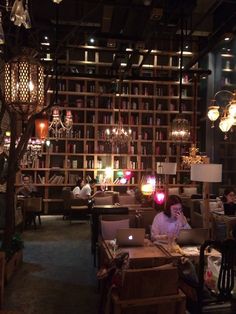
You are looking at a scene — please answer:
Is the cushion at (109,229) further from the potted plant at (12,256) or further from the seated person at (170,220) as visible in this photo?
the potted plant at (12,256)

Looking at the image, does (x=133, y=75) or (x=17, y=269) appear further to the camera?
(x=133, y=75)

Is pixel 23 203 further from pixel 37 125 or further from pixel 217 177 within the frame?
pixel 217 177

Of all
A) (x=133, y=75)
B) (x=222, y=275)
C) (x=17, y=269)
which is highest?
(x=133, y=75)

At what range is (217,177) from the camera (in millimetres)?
3992

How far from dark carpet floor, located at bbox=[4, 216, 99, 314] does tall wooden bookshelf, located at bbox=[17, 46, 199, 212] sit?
3.01 metres

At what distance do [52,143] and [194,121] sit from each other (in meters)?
4.40

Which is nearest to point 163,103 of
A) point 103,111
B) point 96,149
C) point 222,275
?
point 103,111

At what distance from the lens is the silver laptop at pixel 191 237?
13.6 feet

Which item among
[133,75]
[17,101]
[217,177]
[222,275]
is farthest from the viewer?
[133,75]

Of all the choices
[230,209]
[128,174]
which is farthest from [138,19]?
[128,174]

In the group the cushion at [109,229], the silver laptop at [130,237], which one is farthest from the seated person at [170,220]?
the silver laptop at [130,237]

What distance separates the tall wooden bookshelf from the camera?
9.90 m

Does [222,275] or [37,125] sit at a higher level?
[37,125]

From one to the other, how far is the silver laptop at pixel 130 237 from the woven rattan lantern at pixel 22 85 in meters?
1.89
